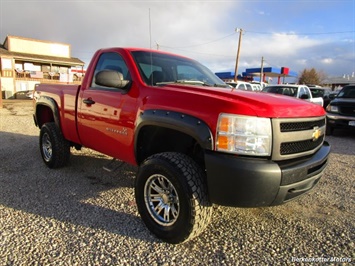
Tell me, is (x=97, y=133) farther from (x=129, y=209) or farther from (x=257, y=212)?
(x=257, y=212)

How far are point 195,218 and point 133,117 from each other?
1.23 meters

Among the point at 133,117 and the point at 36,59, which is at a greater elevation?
the point at 36,59

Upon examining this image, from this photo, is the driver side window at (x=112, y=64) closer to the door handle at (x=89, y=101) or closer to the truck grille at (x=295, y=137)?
the door handle at (x=89, y=101)

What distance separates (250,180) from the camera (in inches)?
86.7

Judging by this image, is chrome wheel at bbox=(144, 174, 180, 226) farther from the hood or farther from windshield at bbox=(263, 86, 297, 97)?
windshield at bbox=(263, 86, 297, 97)

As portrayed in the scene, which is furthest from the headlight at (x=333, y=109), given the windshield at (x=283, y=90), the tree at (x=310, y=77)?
the tree at (x=310, y=77)

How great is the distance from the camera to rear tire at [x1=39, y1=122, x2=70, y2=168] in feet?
15.1

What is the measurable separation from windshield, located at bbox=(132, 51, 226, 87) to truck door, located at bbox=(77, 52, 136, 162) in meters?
0.22

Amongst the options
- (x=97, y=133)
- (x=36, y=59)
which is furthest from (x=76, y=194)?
(x=36, y=59)

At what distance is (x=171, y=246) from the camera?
264 cm

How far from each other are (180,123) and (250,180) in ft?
2.50

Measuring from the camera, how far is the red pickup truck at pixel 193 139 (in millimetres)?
2260

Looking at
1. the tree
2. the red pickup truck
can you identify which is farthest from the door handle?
the tree

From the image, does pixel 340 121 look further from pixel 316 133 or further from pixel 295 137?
pixel 295 137
